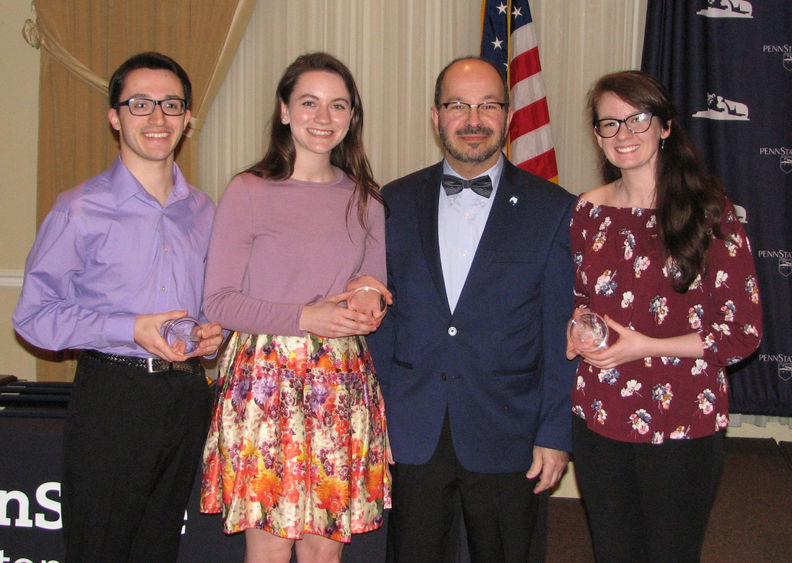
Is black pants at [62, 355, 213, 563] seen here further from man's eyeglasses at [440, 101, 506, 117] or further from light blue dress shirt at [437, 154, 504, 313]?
man's eyeglasses at [440, 101, 506, 117]

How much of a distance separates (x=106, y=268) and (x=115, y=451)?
0.53 metres

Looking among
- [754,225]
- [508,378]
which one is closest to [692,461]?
[508,378]

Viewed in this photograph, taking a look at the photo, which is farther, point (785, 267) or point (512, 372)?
point (785, 267)

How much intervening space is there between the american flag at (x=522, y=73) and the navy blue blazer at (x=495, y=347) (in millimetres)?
2550

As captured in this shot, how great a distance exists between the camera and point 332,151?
2547mm

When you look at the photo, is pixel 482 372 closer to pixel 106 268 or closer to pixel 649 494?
pixel 649 494

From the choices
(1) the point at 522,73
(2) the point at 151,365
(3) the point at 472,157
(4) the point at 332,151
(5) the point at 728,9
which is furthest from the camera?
(1) the point at 522,73

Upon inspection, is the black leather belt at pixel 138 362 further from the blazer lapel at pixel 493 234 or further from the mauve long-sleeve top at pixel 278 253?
the blazer lapel at pixel 493 234

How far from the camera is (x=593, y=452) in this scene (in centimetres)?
221

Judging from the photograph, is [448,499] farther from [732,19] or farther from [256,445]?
[732,19]

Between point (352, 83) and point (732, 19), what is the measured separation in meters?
3.36

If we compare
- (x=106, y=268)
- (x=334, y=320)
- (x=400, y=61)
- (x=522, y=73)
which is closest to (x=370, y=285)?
(x=334, y=320)

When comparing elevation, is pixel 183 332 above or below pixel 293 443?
above

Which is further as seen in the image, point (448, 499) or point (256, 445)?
point (448, 499)
